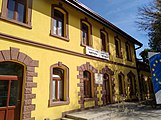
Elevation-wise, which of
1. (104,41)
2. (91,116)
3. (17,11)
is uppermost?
(104,41)

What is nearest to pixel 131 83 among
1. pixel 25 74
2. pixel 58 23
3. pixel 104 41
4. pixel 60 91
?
pixel 104 41

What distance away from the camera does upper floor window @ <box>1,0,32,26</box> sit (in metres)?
6.26

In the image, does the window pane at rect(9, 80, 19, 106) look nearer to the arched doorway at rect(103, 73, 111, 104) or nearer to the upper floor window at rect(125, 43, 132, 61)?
the arched doorway at rect(103, 73, 111, 104)

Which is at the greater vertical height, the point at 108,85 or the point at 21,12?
the point at 21,12

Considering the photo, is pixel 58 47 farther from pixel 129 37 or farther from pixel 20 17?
pixel 129 37

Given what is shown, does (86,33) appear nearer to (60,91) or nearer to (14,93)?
(60,91)

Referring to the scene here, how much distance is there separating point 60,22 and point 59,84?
11.7 feet

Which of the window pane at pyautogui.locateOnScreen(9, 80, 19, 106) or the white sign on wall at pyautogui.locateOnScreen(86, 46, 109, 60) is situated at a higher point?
the white sign on wall at pyautogui.locateOnScreen(86, 46, 109, 60)

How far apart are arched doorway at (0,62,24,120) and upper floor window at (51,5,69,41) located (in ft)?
9.83

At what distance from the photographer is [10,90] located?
19.8ft

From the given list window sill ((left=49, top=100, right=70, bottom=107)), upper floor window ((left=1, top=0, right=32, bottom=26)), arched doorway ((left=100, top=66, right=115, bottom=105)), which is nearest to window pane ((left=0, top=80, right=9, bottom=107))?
window sill ((left=49, top=100, right=70, bottom=107))

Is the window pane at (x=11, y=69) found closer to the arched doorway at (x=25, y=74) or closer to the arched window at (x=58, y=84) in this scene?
the arched doorway at (x=25, y=74)

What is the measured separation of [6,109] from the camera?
5.77 meters

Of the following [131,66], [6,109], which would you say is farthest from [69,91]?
[131,66]
